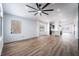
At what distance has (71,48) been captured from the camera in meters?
2.56

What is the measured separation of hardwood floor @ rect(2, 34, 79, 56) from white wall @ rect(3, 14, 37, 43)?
139 millimetres

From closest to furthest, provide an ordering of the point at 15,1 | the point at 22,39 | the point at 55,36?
1. the point at 15,1
2. the point at 22,39
3. the point at 55,36

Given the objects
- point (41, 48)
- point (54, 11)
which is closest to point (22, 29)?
point (41, 48)

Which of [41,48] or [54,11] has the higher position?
[54,11]

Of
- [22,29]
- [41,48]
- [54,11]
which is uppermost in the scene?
[54,11]

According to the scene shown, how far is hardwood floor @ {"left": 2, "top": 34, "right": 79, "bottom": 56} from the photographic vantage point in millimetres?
2504

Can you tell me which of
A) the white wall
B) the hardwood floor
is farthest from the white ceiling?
the hardwood floor

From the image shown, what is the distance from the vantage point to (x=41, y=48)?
258 centimetres

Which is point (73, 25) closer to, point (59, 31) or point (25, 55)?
point (59, 31)

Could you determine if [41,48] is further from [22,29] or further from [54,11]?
[54,11]

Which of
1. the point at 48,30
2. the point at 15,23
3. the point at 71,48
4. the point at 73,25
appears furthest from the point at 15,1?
the point at 71,48

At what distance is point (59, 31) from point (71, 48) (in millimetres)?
575

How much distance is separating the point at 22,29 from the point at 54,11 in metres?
0.99

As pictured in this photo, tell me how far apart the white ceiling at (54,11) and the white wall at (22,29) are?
13 centimetres
